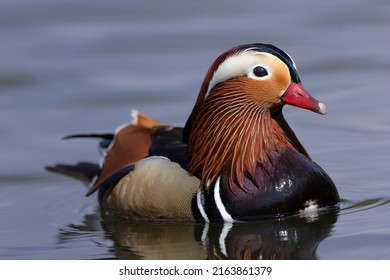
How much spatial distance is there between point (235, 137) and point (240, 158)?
6.9 inches

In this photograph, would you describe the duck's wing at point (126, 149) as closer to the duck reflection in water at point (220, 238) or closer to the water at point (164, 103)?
the water at point (164, 103)

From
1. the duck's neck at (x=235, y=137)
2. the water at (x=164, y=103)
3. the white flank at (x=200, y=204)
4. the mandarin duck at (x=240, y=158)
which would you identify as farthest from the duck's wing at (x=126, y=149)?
the white flank at (x=200, y=204)

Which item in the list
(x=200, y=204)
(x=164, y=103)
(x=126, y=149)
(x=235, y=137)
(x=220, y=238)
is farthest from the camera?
(x=164, y=103)

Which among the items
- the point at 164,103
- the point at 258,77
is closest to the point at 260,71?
the point at 258,77

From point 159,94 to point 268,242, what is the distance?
4.11 meters

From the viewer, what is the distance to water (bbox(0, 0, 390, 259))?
8117mm

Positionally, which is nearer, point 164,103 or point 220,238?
point 220,238

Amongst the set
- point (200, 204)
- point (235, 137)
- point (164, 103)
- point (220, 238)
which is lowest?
point (220, 238)

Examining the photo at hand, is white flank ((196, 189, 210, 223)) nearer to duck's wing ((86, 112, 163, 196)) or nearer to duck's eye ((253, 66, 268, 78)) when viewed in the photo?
duck's wing ((86, 112, 163, 196))

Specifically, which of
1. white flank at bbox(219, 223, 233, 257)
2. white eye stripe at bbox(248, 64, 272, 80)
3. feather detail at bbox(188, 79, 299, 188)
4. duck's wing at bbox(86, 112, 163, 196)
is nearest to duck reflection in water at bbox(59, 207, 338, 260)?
white flank at bbox(219, 223, 233, 257)

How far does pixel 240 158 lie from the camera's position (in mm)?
8398

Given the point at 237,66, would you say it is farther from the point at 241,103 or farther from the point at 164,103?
the point at 164,103

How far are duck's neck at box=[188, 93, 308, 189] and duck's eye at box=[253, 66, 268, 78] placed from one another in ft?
0.82

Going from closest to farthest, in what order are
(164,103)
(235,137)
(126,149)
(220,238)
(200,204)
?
1. (220,238)
2. (200,204)
3. (235,137)
4. (126,149)
5. (164,103)
